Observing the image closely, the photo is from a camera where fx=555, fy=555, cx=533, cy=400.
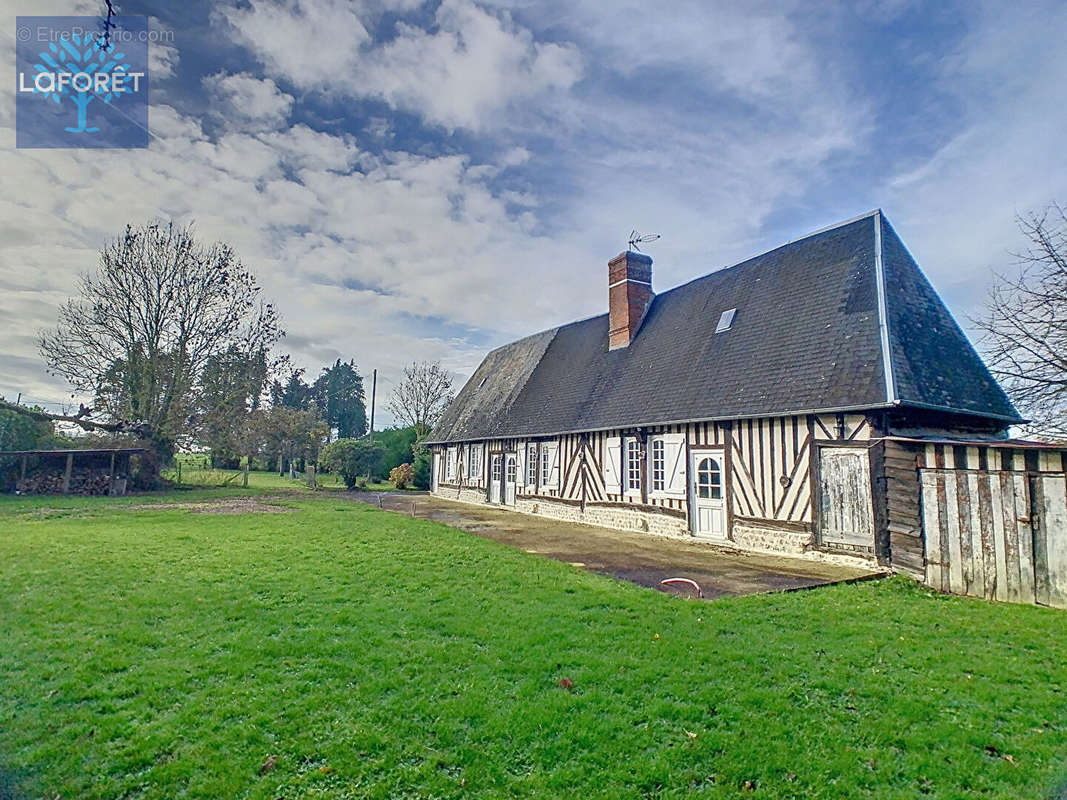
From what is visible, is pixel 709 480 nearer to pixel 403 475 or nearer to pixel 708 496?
pixel 708 496

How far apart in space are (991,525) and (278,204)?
38.4ft

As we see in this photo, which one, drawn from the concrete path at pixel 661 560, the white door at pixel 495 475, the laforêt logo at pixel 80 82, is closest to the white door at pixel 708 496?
the concrete path at pixel 661 560

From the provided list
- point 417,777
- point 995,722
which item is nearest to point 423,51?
point 417,777

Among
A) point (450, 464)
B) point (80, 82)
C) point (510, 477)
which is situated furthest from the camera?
point (450, 464)

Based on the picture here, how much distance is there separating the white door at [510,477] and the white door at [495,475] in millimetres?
396

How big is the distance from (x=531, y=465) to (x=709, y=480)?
6.88 meters

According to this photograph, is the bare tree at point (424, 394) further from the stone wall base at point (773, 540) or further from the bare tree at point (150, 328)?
the stone wall base at point (773, 540)

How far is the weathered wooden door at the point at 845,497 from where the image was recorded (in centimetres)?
776

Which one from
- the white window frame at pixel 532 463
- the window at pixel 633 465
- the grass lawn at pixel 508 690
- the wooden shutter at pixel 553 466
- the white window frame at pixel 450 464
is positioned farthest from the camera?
the white window frame at pixel 450 464

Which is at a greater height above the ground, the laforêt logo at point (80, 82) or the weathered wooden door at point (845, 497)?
the laforêt logo at point (80, 82)

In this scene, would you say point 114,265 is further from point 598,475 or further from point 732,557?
point 732,557

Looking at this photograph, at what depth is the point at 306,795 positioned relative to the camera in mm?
2400

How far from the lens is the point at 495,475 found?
726 inches

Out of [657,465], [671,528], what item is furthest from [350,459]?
[671,528]
